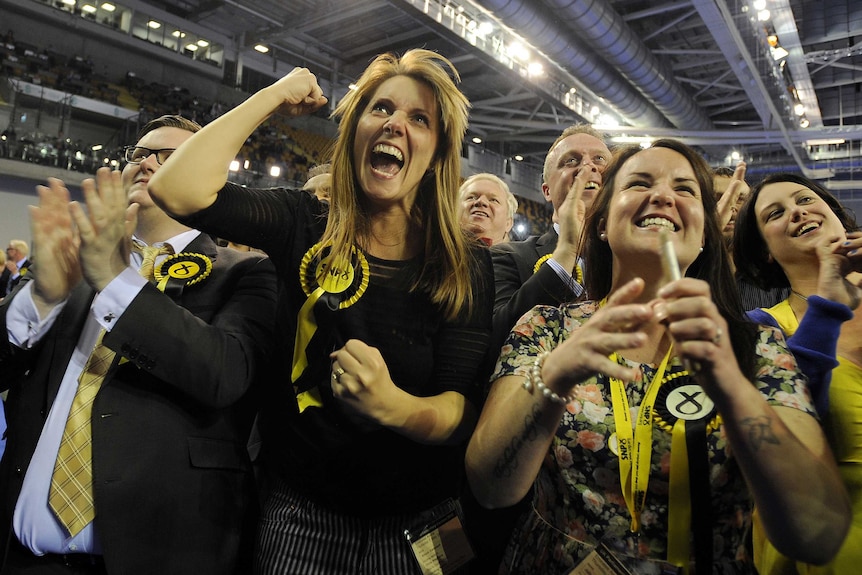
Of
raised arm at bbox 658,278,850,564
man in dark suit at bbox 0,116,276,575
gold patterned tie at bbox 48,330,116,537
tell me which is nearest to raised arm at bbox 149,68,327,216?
man in dark suit at bbox 0,116,276,575

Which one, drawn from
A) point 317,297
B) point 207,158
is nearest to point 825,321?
point 317,297

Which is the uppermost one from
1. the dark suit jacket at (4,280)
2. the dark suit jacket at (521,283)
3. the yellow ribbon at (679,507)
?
the dark suit jacket at (521,283)

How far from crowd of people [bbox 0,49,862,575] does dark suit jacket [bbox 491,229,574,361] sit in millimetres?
17

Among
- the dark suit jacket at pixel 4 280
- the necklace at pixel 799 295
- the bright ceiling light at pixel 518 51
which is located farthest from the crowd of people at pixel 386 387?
the dark suit jacket at pixel 4 280

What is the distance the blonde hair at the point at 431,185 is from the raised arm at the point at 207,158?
22cm

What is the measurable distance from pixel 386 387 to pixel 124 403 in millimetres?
752

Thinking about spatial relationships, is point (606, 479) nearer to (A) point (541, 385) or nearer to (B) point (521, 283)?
(A) point (541, 385)

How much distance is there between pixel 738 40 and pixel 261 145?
11.6 meters

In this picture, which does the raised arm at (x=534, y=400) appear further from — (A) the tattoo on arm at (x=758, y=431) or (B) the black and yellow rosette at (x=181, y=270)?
(B) the black and yellow rosette at (x=181, y=270)

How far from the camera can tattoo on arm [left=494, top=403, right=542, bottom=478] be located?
1.09 meters

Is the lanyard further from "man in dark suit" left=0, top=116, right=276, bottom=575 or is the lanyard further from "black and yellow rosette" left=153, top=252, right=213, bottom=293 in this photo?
"black and yellow rosette" left=153, top=252, right=213, bottom=293

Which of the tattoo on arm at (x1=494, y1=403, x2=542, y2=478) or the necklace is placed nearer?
the tattoo on arm at (x1=494, y1=403, x2=542, y2=478)

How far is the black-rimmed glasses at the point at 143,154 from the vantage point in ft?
6.19

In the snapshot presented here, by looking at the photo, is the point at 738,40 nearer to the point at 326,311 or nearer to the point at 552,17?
the point at 552,17
